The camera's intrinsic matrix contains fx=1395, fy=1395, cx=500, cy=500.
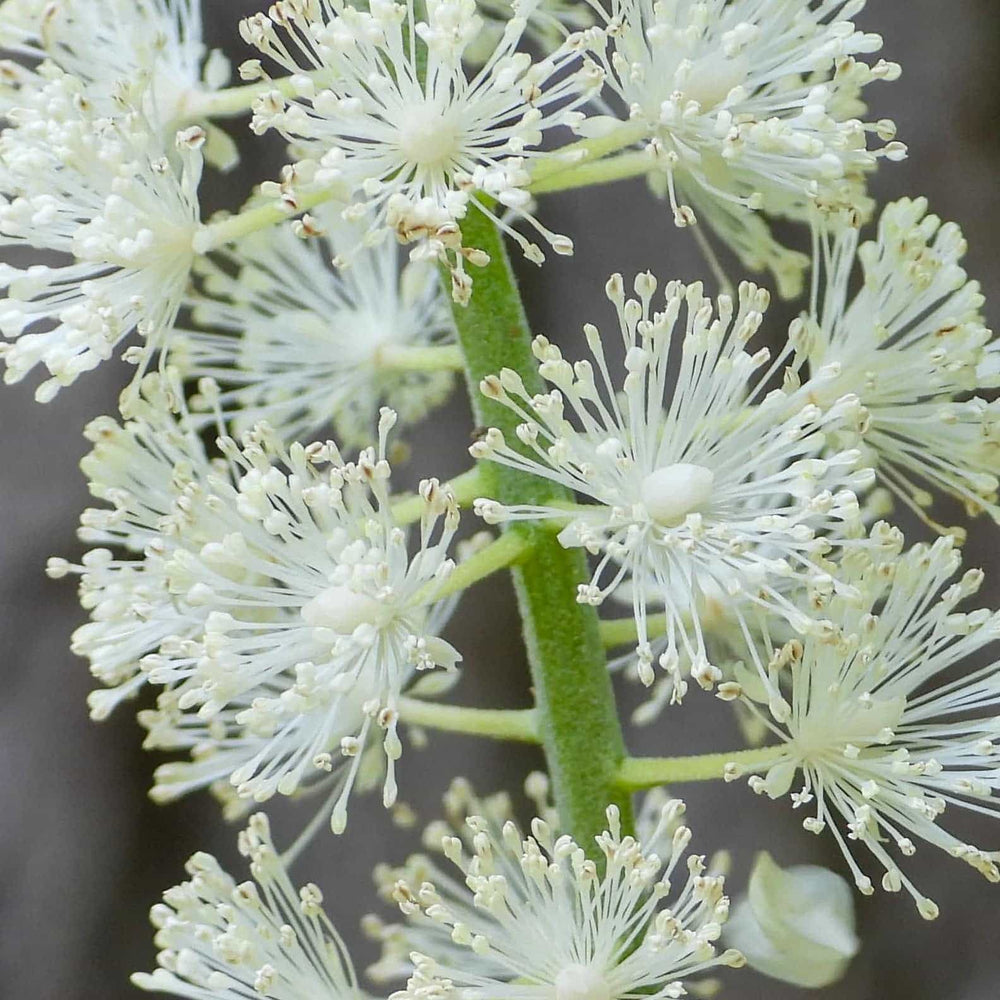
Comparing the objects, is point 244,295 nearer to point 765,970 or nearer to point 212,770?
point 212,770

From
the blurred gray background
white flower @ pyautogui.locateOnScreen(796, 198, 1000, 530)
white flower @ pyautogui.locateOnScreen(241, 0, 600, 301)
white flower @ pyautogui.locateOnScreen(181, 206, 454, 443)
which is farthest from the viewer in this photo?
the blurred gray background

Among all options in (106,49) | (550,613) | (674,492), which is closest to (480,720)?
(550,613)

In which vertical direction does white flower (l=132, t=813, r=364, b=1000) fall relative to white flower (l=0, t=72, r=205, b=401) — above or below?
below

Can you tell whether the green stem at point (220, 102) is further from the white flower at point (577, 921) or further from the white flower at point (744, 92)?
the white flower at point (577, 921)

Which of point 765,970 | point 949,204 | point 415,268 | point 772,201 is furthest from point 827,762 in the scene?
point 949,204

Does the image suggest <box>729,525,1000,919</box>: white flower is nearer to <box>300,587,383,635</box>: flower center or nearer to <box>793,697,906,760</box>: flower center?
<box>793,697,906,760</box>: flower center

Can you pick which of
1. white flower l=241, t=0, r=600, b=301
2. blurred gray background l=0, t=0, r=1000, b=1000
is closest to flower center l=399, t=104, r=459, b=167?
white flower l=241, t=0, r=600, b=301

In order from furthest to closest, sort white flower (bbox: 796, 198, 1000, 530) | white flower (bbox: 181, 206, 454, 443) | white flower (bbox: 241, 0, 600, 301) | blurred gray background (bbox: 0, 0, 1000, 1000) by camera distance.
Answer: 1. blurred gray background (bbox: 0, 0, 1000, 1000)
2. white flower (bbox: 181, 206, 454, 443)
3. white flower (bbox: 796, 198, 1000, 530)
4. white flower (bbox: 241, 0, 600, 301)

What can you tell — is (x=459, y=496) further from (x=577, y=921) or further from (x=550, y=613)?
(x=577, y=921)

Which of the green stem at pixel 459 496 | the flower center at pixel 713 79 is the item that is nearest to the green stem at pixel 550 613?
the green stem at pixel 459 496
